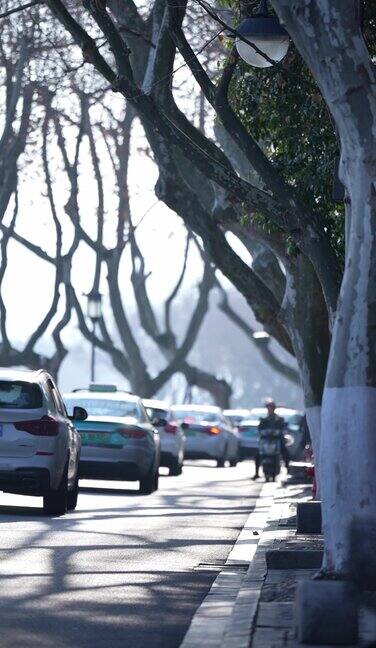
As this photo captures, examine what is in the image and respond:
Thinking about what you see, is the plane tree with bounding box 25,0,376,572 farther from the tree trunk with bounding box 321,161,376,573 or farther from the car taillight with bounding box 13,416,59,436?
the car taillight with bounding box 13,416,59,436

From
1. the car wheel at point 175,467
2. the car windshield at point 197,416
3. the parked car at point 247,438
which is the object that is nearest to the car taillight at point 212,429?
the car windshield at point 197,416

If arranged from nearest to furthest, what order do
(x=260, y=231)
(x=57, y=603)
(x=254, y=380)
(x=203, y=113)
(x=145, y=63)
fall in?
(x=57, y=603) < (x=260, y=231) < (x=145, y=63) < (x=203, y=113) < (x=254, y=380)

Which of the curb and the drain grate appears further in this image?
the drain grate

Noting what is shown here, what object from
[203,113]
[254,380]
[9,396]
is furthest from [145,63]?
[254,380]

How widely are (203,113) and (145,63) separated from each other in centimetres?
1550

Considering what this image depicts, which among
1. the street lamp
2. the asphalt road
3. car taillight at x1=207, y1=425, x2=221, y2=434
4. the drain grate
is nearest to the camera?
the asphalt road

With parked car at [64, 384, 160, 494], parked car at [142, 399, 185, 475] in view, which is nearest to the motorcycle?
parked car at [142, 399, 185, 475]

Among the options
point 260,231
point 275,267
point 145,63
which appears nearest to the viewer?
point 260,231

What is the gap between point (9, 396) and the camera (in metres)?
18.9

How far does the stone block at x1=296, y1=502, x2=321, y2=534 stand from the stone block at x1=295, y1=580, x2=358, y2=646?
7837mm

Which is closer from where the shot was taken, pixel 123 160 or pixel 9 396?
pixel 9 396

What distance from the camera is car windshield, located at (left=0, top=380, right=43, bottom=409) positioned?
1880 cm

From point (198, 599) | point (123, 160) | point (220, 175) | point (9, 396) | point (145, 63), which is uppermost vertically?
point (123, 160)

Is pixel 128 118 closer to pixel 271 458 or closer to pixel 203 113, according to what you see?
pixel 203 113
